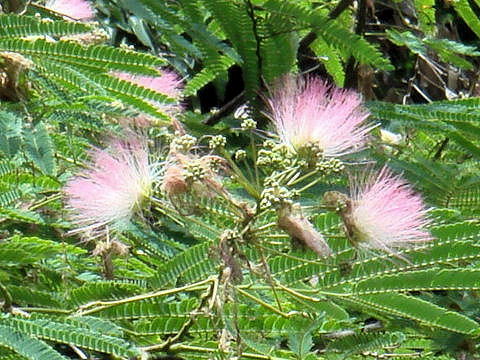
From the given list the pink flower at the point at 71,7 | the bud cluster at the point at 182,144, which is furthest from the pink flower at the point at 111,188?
the pink flower at the point at 71,7

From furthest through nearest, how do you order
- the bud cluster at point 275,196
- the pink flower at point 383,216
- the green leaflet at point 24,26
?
the green leaflet at point 24,26
the pink flower at point 383,216
the bud cluster at point 275,196

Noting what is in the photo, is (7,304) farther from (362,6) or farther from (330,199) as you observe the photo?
(362,6)

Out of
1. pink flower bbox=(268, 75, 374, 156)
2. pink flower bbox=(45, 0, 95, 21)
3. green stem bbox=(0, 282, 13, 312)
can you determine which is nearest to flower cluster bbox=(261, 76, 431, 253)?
pink flower bbox=(268, 75, 374, 156)

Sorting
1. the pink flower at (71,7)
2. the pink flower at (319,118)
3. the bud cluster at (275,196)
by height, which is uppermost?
the pink flower at (71,7)

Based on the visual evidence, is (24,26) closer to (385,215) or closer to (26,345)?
(26,345)

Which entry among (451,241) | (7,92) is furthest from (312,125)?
(7,92)

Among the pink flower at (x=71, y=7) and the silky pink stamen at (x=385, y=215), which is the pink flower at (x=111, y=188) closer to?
the silky pink stamen at (x=385, y=215)

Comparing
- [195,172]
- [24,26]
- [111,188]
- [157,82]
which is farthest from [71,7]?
[195,172]
